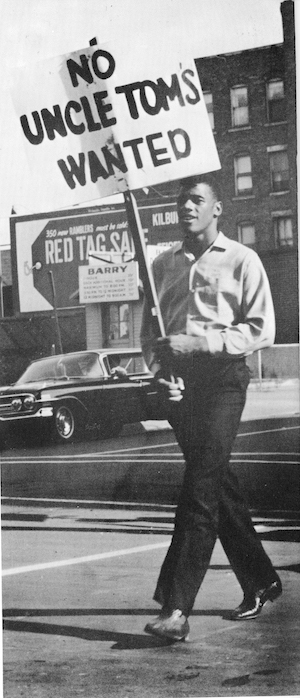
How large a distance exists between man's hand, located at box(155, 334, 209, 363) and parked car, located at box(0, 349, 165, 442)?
0.43ft

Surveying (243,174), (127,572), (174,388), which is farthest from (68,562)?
(243,174)

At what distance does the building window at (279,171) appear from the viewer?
534cm

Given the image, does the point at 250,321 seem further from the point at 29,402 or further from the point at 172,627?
the point at 172,627

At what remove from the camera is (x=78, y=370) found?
5449 millimetres

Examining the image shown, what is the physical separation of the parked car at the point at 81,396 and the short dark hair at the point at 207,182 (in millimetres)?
1006

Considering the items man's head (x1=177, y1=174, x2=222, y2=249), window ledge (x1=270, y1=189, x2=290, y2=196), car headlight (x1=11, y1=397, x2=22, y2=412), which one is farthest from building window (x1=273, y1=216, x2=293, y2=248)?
car headlight (x1=11, y1=397, x2=22, y2=412)

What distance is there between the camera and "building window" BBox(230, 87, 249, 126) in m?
5.35

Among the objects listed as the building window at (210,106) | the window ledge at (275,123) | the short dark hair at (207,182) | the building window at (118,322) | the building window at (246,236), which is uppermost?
the building window at (210,106)

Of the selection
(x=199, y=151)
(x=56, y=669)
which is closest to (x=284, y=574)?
(x=56, y=669)

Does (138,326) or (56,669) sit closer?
(56,669)

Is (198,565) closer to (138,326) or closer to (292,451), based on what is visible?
(292,451)

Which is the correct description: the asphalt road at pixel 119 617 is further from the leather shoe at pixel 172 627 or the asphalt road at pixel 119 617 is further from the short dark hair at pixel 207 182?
the short dark hair at pixel 207 182

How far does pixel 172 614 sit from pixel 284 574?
0.71 metres

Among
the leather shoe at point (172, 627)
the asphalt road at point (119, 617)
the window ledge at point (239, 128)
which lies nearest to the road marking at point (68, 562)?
the asphalt road at point (119, 617)
